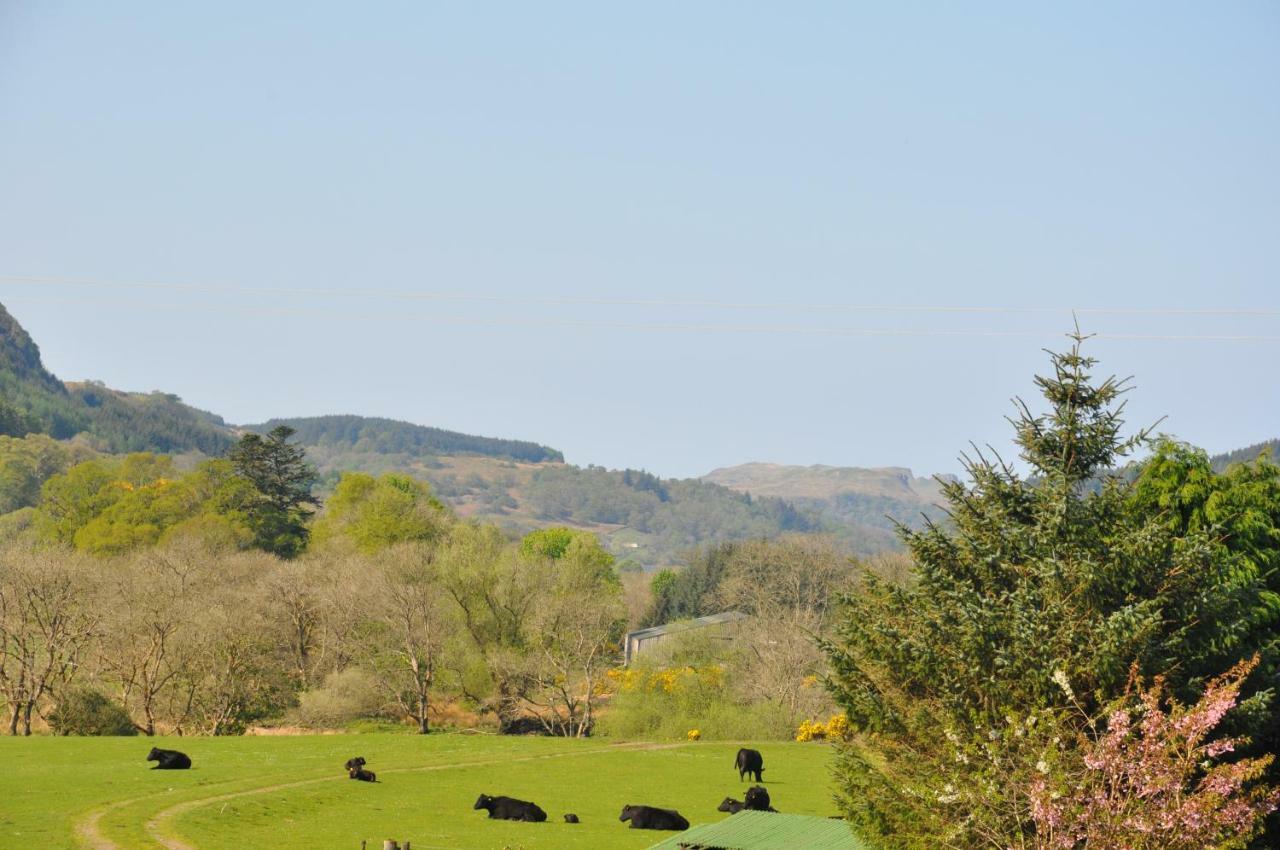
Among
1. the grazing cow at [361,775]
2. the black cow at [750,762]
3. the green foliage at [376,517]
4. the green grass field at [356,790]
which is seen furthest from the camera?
the green foliage at [376,517]

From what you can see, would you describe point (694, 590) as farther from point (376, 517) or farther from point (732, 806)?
point (732, 806)

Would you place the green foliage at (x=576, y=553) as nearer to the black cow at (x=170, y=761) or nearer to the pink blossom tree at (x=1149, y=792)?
the black cow at (x=170, y=761)

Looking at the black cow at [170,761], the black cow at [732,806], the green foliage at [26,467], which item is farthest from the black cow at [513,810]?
the green foliage at [26,467]

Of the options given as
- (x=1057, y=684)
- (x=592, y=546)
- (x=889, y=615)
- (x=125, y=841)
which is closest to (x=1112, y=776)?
(x=1057, y=684)

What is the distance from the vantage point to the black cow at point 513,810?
32500 mm

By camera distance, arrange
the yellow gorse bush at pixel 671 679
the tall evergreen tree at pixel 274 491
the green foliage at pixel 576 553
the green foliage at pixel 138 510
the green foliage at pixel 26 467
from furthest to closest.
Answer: the green foliage at pixel 26 467 → the tall evergreen tree at pixel 274 491 → the green foliage at pixel 138 510 → the green foliage at pixel 576 553 → the yellow gorse bush at pixel 671 679

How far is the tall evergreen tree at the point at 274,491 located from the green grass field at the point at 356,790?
48.2 m

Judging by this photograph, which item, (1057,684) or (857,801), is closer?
(1057,684)

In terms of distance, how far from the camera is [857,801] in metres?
23.2

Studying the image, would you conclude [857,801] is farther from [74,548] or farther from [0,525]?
[0,525]

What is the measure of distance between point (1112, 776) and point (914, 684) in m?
4.52

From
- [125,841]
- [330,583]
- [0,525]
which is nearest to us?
[125,841]

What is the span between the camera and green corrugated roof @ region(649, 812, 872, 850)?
82.6 feet

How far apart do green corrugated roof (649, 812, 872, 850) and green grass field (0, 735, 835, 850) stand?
121 inches
